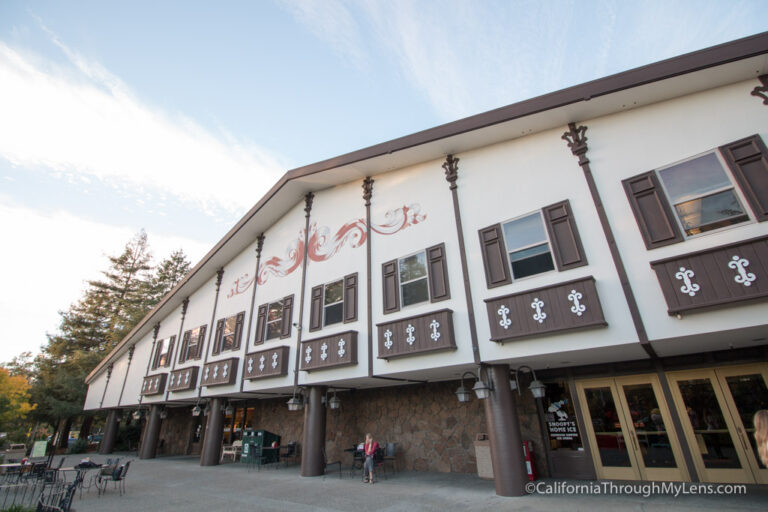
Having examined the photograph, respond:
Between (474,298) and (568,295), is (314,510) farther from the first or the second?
(568,295)

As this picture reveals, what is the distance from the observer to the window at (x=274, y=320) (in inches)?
579

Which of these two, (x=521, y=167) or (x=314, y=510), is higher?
(x=521, y=167)

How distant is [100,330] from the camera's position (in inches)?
1540

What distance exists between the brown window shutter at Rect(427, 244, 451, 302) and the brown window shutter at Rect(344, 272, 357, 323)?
10.1 ft

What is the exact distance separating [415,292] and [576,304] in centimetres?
459

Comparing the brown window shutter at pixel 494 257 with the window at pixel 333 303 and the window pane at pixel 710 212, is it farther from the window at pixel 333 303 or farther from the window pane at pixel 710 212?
the window at pixel 333 303

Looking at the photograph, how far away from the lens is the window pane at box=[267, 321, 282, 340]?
15.0m

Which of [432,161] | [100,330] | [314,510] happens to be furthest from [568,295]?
[100,330]

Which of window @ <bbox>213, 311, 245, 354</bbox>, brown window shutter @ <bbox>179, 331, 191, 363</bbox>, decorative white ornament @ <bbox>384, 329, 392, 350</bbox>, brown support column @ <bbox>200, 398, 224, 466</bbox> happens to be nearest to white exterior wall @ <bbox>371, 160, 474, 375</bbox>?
decorative white ornament @ <bbox>384, 329, 392, 350</bbox>

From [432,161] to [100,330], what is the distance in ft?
142

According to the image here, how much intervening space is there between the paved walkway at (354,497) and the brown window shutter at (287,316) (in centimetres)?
506

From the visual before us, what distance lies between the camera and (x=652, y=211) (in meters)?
8.02

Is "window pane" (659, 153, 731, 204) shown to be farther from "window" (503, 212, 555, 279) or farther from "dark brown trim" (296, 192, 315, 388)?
"dark brown trim" (296, 192, 315, 388)

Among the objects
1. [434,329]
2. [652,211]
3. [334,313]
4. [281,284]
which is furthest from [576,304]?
[281,284]
